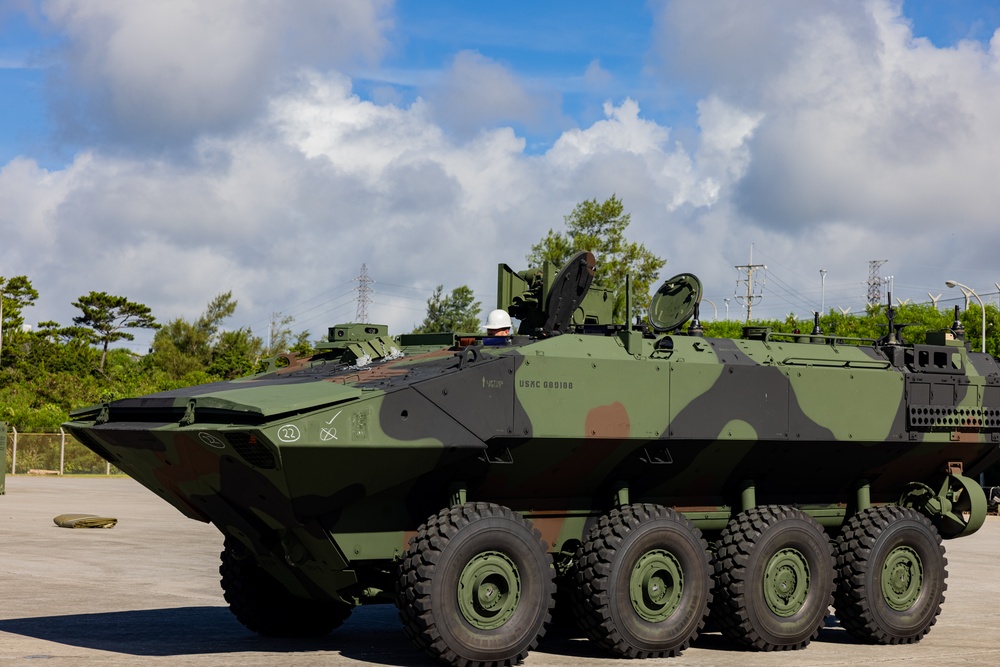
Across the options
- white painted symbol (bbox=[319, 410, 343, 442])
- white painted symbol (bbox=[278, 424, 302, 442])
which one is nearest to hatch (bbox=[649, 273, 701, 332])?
white painted symbol (bbox=[319, 410, 343, 442])

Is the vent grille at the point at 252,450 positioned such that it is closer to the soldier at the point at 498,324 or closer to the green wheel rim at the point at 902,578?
the soldier at the point at 498,324

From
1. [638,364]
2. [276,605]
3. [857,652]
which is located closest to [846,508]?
[857,652]

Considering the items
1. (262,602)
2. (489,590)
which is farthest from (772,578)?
(262,602)

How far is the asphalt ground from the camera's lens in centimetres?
1030

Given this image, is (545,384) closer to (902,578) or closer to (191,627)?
(191,627)

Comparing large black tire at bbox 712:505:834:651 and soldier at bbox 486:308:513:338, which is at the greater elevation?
soldier at bbox 486:308:513:338

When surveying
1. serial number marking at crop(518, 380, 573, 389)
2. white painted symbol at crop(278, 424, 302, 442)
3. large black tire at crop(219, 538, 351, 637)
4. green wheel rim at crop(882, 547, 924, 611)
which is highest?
serial number marking at crop(518, 380, 573, 389)

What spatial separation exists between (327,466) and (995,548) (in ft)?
58.2

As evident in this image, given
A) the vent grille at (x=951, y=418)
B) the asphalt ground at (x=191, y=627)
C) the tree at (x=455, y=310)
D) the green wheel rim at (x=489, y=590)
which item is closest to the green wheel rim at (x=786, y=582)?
the asphalt ground at (x=191, y=627)

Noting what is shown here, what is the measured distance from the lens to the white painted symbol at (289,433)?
29.3 feet

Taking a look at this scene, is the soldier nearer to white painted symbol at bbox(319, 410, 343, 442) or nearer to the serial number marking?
the serial number marking

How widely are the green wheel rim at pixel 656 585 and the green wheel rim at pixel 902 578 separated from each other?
8.11 feet

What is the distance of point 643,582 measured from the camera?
10.8m

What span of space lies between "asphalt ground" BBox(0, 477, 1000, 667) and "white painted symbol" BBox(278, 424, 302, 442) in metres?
1.96
